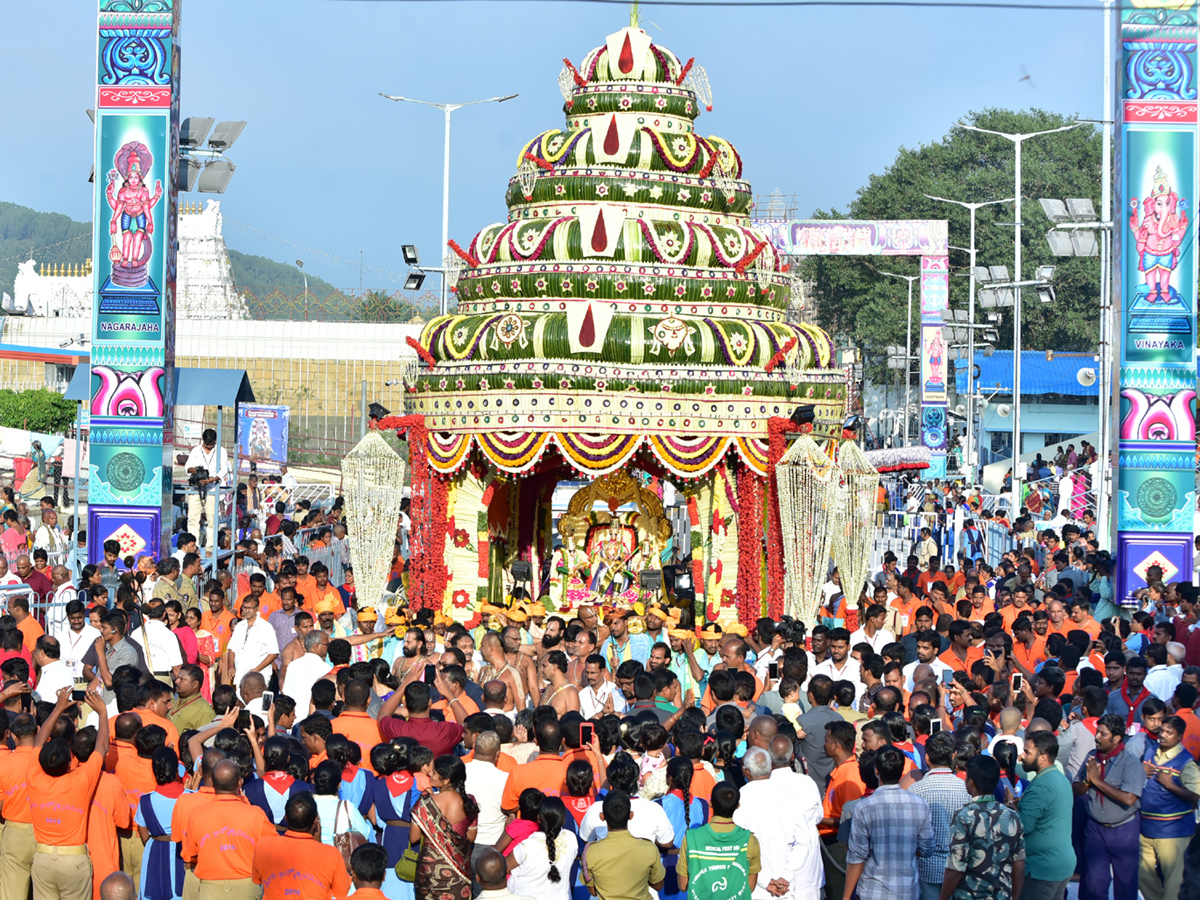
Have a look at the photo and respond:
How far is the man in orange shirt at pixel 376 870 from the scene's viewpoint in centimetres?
659

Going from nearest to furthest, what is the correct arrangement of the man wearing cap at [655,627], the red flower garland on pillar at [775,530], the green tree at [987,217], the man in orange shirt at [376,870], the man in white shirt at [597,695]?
the man in orange shirt at [376,870], the man in white shirt at [597,695], the man wearing cap at [655,627], the red flower garland on pillar at [775,530], the green tree at [987,217]

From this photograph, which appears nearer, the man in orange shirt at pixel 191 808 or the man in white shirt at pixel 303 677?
the man in orange shirt at pixel 191 808

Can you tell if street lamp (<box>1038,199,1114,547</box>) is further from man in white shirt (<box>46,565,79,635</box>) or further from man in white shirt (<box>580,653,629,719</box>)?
man in white shirt (<box>46,565,79,635</box>)

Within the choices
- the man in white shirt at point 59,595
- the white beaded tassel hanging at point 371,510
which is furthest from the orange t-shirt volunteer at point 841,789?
the white beaded tassel hanging at point 371,510

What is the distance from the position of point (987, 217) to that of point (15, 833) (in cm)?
5248

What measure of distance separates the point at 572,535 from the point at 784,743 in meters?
A: 10.0

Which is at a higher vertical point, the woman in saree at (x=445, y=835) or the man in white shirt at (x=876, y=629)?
the man in white shirt at (x=876, y=629)

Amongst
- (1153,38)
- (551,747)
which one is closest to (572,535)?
(1153,38)

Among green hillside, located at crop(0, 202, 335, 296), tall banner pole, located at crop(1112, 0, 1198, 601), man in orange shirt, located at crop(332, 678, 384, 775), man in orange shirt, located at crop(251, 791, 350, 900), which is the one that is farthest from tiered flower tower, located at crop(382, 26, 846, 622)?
green hillside, located at crop(0, 202, 335, 296)

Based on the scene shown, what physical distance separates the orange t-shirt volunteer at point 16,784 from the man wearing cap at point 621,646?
213 inches

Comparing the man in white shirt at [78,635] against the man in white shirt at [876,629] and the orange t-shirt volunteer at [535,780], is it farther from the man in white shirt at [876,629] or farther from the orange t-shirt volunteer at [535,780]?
the man in white shirt at [876,629]

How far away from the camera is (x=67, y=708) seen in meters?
9.12

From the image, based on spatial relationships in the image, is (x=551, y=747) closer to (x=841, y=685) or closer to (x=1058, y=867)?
(x=841, y=685)

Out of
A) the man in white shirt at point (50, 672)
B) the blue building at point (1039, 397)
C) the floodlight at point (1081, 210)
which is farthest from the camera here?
the blue building at point (1039, 397)
